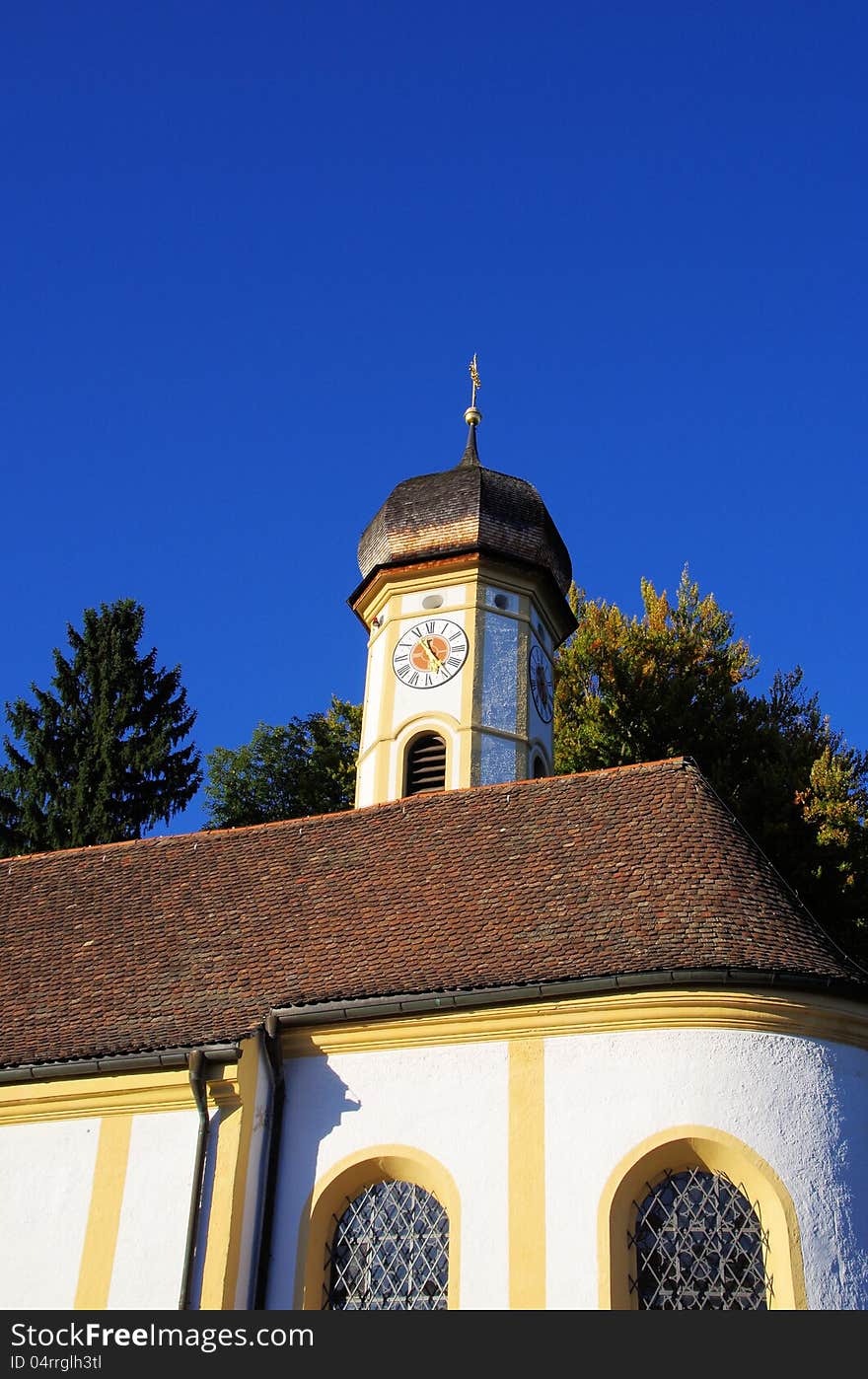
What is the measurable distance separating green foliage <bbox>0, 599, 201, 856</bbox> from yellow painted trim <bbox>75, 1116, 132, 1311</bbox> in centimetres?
1306

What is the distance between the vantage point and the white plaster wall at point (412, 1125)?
1059 cm

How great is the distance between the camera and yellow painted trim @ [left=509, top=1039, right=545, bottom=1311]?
10242 mm

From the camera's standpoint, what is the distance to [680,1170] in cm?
1059

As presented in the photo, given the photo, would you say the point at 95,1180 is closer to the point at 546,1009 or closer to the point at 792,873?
the point at 546,1009

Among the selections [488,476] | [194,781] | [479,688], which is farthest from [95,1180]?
[194,781]

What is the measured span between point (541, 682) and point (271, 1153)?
1132cm

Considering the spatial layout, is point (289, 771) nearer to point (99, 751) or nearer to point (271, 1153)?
point (99, 751)

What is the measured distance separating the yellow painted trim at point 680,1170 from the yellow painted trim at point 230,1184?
102 inches

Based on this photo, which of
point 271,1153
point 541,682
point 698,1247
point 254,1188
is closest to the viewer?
point 698,1247

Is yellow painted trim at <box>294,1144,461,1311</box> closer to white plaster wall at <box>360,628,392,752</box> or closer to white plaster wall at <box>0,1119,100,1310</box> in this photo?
white plaster wall at <box>0,1119,100,1310</box>

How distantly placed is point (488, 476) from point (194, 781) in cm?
801

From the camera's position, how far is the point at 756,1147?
409 inches

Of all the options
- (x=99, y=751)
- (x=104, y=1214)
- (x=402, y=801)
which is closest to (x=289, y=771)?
(x=99, y=751)

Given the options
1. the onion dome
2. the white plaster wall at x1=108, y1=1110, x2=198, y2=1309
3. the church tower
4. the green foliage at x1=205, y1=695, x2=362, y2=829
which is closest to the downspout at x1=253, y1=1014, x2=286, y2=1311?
the white plaster wall at x1=108, y1=1110, x2=198, y2=1309
